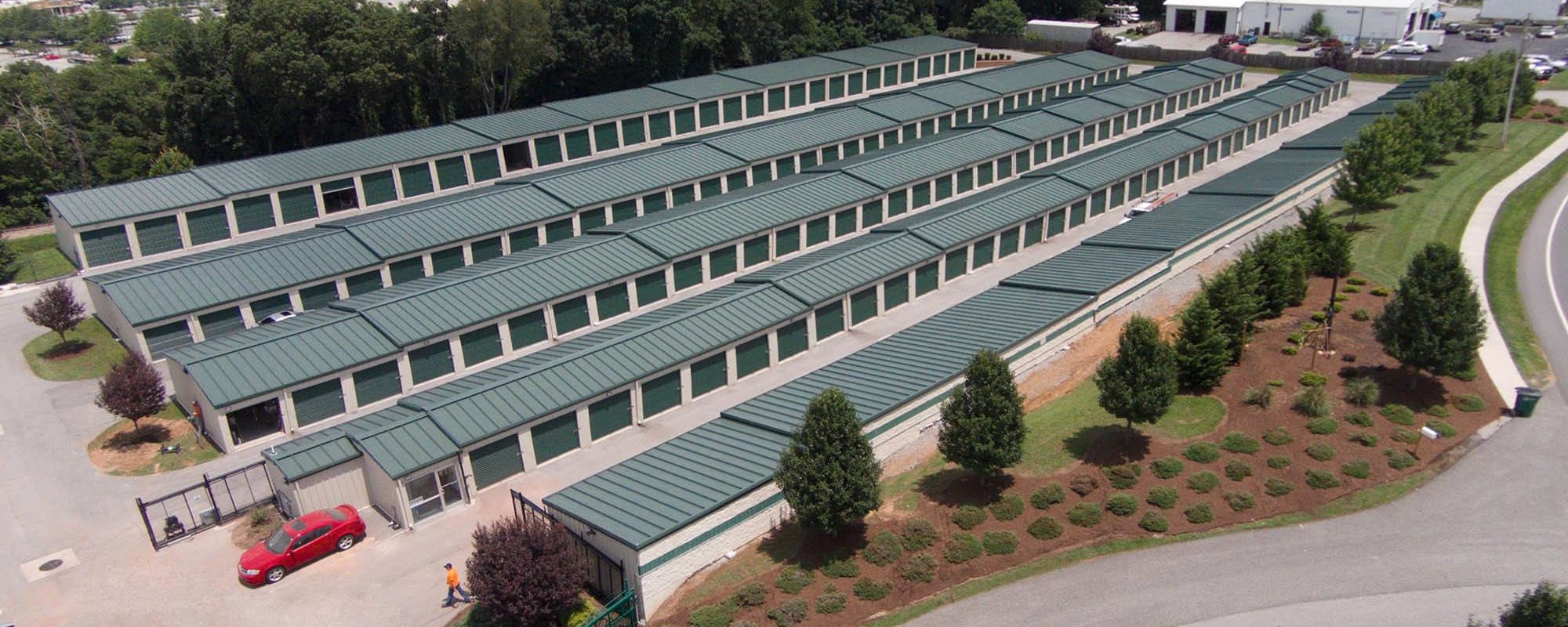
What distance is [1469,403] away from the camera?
3941cm

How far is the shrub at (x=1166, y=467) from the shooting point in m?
35.6

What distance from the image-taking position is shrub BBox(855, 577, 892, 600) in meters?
30.4

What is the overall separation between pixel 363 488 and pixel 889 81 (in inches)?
2859

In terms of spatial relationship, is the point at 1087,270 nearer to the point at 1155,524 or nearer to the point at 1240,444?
the point at 1240,444

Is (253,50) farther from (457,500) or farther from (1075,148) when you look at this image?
(1075,148)

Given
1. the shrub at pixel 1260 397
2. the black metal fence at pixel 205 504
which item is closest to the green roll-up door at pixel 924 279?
the shrub at pixel 1260 397

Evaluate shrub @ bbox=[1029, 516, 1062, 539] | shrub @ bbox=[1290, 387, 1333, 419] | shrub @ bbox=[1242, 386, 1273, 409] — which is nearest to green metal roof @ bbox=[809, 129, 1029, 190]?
shrub @ bbox=[1242, 386, 1273, 409]

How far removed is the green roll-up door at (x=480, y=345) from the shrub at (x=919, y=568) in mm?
23979

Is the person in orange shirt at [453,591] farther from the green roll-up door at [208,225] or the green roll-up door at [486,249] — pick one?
the green roll-up door at [208,225]

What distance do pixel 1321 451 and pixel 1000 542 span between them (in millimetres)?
13154

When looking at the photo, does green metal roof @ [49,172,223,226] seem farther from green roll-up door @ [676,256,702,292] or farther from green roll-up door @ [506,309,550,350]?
green roll-up door @ [676,256,702,292]

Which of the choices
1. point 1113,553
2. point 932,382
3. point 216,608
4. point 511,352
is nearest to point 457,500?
point 216,608

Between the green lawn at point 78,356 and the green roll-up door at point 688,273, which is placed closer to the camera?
the green lawn at point 78,356

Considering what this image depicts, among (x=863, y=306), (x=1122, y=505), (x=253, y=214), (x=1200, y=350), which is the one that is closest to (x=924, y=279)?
(x=863, y=306)
